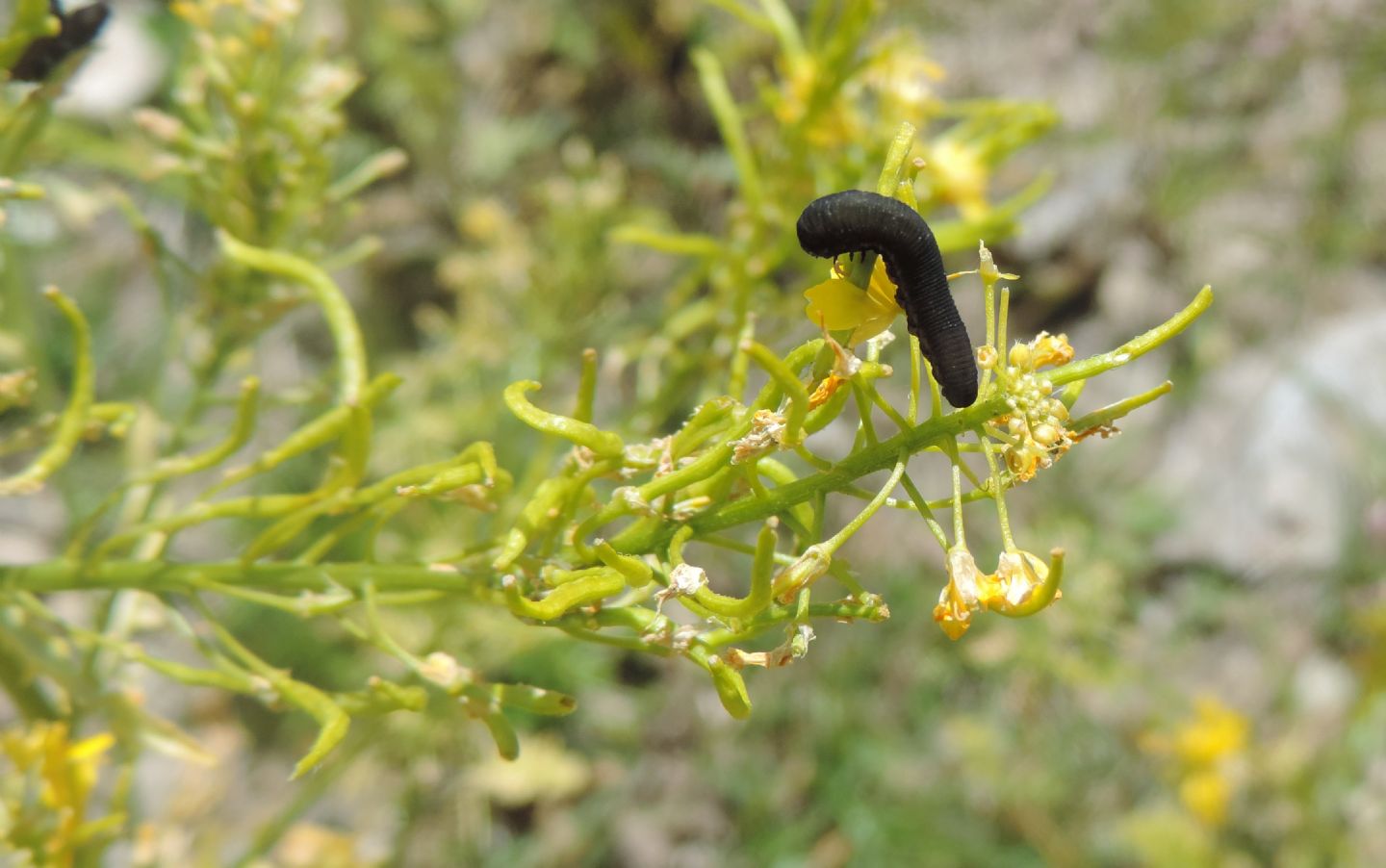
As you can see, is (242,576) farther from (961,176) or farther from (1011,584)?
(961,176)

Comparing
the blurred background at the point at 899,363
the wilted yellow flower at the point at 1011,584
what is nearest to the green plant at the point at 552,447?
the wilted yellow flower at the point at 1011,584

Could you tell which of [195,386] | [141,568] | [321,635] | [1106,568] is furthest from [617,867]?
[141,568]

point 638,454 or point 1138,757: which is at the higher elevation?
point 638,454

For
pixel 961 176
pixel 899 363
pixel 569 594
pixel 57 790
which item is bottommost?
pixel 899 363

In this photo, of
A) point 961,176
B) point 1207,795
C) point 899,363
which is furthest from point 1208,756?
point 961,176

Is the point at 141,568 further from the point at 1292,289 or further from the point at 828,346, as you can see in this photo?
the point at 1292,289

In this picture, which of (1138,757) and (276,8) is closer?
(276,8)

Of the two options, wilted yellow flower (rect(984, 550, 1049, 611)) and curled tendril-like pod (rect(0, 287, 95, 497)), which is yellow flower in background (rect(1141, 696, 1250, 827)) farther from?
curled tendril-like pod (rect(0, 287, 95, 497))
